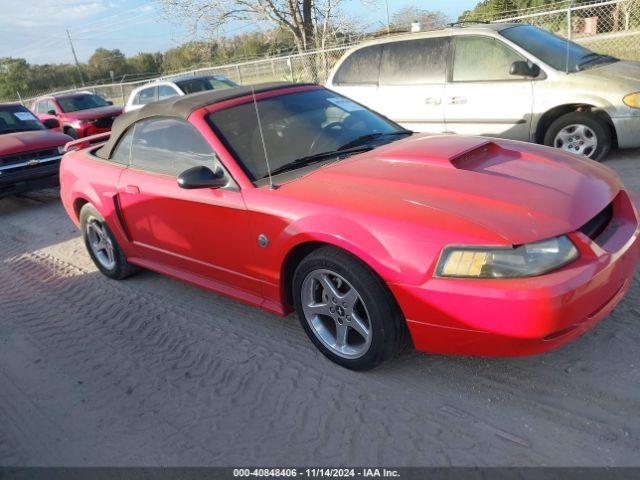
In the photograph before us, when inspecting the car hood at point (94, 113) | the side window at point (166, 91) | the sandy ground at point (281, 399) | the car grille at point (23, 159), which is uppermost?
the side window at point (166, 91)

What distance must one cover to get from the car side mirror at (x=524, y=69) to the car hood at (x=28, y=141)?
7172 millimetres

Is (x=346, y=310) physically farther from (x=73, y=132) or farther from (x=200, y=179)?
(x=73, y=132)

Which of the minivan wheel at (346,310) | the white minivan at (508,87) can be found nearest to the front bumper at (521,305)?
the minivan wheel at (346,310)

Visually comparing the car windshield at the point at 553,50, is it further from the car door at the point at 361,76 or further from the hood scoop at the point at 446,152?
the hood scoop at the point at 446,152

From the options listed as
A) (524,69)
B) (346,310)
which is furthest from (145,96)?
(346,310)

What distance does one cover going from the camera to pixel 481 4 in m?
26.8

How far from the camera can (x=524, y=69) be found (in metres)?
6.37

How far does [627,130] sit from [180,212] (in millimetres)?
5146

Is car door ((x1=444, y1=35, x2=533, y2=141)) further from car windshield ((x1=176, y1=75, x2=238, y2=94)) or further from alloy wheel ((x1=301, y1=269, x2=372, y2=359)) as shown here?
car windshield ((x1=176, y1=75, x2=238, y2=94))

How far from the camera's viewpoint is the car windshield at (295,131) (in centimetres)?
350

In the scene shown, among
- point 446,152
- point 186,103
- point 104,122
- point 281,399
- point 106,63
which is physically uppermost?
point 106,63

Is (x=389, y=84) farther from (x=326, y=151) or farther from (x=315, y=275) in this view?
(x=315, y=275)

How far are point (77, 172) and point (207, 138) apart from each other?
6.73 ft

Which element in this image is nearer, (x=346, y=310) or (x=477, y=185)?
(x=477, y=185)
